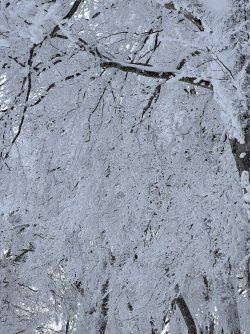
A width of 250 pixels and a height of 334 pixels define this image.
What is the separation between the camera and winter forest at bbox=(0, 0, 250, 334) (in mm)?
3859

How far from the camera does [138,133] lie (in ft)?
20.9

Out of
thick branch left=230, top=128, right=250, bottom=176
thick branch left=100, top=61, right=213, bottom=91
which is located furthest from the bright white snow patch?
thick branch left=230, top=128, right=250, bottom=176

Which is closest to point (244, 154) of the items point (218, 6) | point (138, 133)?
point (218, 6)

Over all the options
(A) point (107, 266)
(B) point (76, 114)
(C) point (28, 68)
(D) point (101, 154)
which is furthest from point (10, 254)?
(C) point (28, 68)

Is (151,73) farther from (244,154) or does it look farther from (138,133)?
(138,133)

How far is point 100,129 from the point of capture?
5707 mm

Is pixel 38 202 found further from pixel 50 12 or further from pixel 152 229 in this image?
pixel 50 12

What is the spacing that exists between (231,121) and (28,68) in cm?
170

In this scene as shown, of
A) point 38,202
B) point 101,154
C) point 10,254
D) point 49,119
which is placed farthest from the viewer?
point 10,254

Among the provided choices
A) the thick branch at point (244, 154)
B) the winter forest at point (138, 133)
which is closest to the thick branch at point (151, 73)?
the winter forest at point (138, 133)

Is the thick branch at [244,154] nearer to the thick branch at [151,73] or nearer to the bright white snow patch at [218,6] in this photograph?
the thick branch at [151,73]

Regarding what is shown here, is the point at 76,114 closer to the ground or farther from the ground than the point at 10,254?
closer to the ground

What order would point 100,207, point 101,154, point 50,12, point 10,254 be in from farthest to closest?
point 10,254
point 100,207
point 101,154
point 50,12

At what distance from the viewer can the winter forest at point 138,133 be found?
12.7 ft
